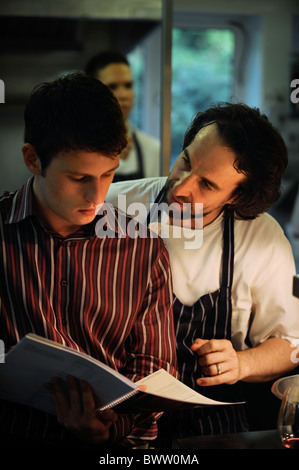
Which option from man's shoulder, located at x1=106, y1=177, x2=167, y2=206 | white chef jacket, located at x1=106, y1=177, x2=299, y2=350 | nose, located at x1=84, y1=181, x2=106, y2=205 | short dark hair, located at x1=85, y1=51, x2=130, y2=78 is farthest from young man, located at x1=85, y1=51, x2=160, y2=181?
nose, located at x1=84, y1=181, x2=106, y2=205

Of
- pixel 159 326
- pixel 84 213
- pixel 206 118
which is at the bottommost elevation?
pixel 159 326

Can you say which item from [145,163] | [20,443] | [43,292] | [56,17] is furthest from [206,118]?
[56,17]

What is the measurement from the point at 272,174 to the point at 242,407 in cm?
56

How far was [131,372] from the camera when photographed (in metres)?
1.24

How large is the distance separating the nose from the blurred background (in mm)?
1077

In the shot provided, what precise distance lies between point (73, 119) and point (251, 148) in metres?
0.46

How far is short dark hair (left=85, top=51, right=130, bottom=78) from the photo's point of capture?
97.8 inches

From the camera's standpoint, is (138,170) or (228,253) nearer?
(228,253)

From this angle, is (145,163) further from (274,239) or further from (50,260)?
(50,260)

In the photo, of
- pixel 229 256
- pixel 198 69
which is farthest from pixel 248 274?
pixel 198 69

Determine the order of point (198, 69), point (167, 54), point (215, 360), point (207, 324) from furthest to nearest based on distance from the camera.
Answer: point (198, 69) < point (167, 54) < point (207, 324) < point (215, 360)

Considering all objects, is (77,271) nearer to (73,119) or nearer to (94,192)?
(94,192)

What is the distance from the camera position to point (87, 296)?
48.7 inches

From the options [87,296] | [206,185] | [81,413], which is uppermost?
[206,185]
